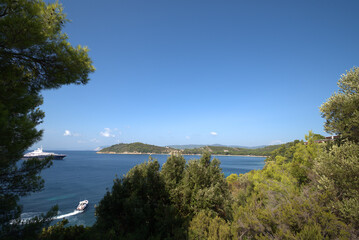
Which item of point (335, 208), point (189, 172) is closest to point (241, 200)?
point (189, 172)

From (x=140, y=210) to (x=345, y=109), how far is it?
1292 cm

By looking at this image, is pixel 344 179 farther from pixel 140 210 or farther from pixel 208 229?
pixel 140 210

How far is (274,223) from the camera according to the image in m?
6.79

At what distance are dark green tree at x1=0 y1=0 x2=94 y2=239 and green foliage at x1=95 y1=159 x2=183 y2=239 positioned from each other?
187 inches

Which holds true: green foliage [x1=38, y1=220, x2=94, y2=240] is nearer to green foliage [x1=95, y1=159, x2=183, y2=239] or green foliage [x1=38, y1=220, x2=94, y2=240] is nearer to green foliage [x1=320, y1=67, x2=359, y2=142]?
green foliage [x1=95, y1=159, x2=183, y2=239]

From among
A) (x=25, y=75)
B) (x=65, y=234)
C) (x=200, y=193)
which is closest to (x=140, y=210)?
(x=200, y=193)

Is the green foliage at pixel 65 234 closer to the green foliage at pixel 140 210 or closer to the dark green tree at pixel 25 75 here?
the green foliage at pixel 140 210

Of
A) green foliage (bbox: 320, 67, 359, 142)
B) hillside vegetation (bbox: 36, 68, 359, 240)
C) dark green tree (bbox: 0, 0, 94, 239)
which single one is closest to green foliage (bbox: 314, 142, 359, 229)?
hillside vegetation (bbox: 36, 68, 359, 240)

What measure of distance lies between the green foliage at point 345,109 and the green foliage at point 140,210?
35.1 feet

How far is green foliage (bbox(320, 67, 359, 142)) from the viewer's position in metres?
8.39

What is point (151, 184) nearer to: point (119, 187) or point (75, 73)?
point (119, 187)

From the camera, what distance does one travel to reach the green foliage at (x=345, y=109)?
839 cm

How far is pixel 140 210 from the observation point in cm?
915

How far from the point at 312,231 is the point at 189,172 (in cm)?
746
